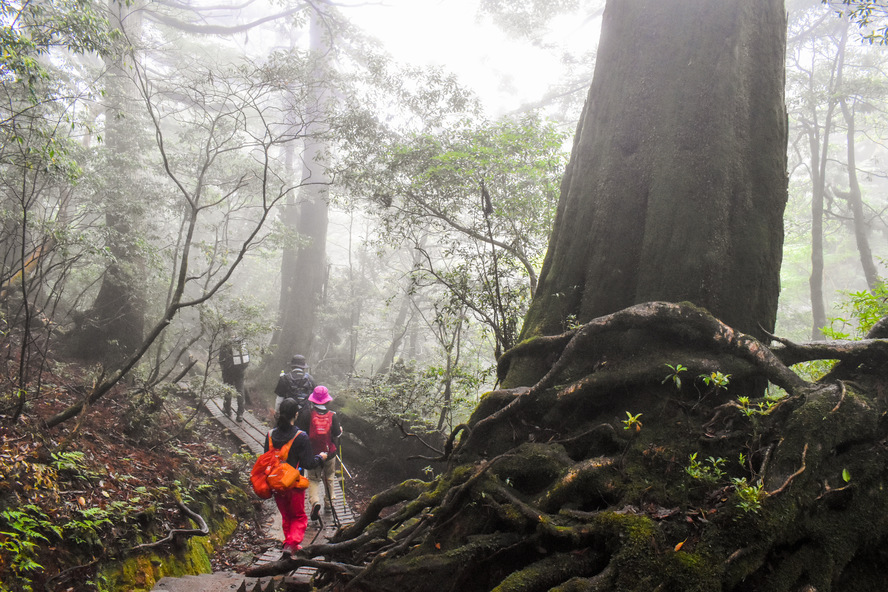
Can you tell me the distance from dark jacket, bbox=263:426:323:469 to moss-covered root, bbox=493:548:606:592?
3435 mm

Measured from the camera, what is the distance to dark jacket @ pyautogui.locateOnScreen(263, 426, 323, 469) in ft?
18.5

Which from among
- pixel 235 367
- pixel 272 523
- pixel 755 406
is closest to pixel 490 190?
pixel 755 406

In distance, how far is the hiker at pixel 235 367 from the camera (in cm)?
1166

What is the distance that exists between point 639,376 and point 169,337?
16650 mm

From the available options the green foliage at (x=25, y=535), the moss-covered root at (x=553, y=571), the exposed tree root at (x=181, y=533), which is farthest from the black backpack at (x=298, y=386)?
the moss-covered root at (x=553, y=571)

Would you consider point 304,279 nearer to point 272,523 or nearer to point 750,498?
point 272,523

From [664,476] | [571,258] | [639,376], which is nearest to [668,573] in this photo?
[664,476]

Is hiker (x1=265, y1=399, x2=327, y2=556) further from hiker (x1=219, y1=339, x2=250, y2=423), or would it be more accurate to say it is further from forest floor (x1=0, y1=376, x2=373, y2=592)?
hiker (x1=219, y1=339, x2=250, y2=423)

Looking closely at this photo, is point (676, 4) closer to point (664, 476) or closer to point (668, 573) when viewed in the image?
point (664, 476)

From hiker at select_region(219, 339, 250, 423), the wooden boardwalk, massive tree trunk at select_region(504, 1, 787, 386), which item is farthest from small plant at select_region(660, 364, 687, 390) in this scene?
hiker at select_region(219, 339, 250, 423)

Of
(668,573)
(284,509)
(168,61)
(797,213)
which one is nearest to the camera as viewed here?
(668,573)

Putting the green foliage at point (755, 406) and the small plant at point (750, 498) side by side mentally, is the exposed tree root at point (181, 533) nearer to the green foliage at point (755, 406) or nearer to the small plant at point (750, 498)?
the small plant at point (750, 498)

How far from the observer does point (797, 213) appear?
80.7 ft

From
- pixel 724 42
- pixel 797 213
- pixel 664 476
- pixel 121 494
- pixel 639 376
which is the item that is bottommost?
pixel 121 494
